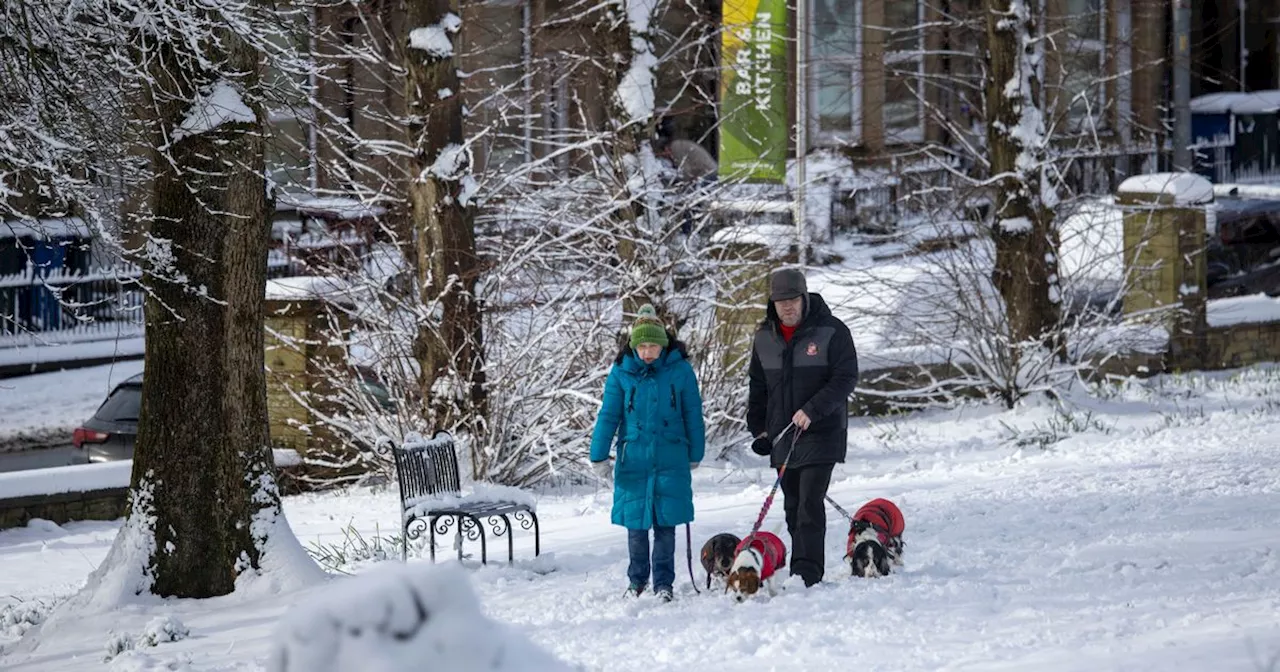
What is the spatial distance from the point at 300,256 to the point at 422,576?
467 inches

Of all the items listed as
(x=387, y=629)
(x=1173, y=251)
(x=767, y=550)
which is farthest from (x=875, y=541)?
(x=1173, y=251)

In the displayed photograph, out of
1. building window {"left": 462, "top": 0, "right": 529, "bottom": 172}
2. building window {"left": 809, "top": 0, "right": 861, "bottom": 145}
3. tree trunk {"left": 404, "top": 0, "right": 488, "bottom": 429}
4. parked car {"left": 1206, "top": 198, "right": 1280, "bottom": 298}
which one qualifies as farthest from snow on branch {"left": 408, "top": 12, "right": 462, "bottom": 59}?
building window {"left": 809, "top": 0, "right": 861, "bottom": 145}

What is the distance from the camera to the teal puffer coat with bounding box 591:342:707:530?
8.95 meters

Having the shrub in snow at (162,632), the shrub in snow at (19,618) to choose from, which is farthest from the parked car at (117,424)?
the shrub in snow at (162,632)

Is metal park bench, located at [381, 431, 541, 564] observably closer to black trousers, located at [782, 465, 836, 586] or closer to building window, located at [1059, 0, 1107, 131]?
black trousers, located at [782, 465, 836, 586]

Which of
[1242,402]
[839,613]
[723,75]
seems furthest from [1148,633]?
[723,75]

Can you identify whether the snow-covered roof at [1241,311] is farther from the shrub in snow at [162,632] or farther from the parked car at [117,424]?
the shrub in snow at [162,632]

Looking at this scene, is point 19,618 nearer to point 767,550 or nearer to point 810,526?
point 767,550

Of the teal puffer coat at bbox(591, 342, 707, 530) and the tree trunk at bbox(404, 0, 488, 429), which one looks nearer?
the teal puffer coat at bbox(591, 342, 707, 530)

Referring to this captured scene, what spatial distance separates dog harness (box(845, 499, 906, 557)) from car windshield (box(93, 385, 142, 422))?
27.1 feet

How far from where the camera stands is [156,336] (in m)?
9.93

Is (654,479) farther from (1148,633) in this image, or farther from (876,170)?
(876,170)

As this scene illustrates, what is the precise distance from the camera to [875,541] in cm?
920

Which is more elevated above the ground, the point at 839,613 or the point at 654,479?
the point at 654,479
